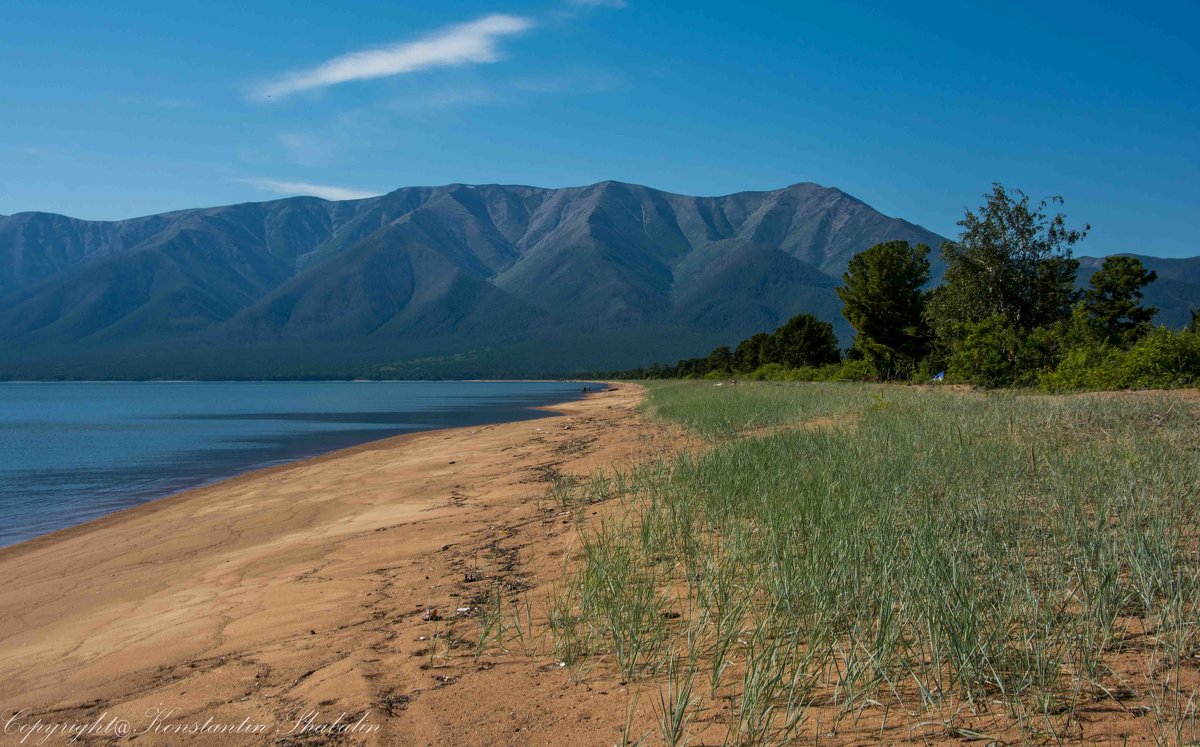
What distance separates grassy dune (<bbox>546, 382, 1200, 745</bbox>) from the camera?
10.5 feet

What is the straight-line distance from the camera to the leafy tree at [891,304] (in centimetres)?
4472

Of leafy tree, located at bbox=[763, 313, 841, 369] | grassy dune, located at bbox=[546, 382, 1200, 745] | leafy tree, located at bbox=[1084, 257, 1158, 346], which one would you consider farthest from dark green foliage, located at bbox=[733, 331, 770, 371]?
grassy dune, located at bbox=[546, 382, 1200, 745]

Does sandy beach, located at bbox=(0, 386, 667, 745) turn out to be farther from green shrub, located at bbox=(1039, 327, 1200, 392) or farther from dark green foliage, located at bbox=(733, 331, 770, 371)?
dark green foliage, located at bbox=(733, 331, 770, 371)

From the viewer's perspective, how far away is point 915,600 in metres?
3.85

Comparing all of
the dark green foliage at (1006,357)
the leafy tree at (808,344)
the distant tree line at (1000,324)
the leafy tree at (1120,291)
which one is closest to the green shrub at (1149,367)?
the distant tree line at (1000,324)

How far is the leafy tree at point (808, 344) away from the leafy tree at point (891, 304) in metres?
15.1

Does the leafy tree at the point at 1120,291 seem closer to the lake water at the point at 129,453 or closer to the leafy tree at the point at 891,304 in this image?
the leafy tree at the point at 891,304

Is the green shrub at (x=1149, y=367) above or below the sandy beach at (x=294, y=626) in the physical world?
above

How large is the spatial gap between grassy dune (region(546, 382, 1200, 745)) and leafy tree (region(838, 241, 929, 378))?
129ft

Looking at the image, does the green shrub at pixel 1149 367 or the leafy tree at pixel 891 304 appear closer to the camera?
the green shrub at pixel 1149 367

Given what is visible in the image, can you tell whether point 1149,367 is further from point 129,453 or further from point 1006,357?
point 129,453

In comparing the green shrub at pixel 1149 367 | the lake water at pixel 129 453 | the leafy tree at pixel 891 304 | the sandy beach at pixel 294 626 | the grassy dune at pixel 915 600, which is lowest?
the lake water at pixel 129 453

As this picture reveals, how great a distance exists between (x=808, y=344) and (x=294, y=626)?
60.9m

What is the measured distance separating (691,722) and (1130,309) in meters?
56.6
